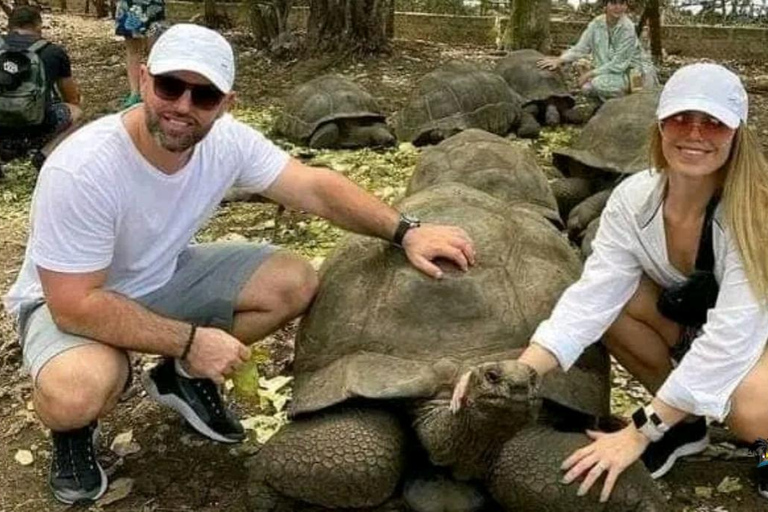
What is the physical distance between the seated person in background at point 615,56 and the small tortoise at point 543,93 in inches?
8.7

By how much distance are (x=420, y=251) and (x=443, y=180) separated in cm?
121

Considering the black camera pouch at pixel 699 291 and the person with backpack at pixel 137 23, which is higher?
the person with backpack at pixel 137 23

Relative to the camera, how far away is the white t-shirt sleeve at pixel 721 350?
2445 mm

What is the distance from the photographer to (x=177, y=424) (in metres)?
3.28

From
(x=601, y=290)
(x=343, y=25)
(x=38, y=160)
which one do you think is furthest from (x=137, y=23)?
(x=601, y=290)

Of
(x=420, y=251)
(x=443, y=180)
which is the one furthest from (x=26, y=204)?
(x=420, y=251)

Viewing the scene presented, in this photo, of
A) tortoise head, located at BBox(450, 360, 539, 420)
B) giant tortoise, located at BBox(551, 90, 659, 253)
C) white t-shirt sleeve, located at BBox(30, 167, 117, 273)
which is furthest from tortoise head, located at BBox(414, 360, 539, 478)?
giant tortoise, located at BBox(551, 90, 659, 253)

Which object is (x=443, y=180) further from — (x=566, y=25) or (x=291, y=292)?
(x=566, y=25)

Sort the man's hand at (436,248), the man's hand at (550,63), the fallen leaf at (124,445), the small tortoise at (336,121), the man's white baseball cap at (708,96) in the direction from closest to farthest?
the man's white baseball cap at (708,96) < the man's hand at (436,248) < the fallen leaf at (124,445) < the small tortoise at (336,121) < the man's hand at (550,63)

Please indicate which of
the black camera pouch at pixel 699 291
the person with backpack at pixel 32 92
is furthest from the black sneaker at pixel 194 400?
the person with backpack at pixel 32 92

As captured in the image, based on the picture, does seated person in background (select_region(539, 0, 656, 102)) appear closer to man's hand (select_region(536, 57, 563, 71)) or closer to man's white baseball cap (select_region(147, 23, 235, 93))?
man's hand (select_region(536, 57, 563, 71))

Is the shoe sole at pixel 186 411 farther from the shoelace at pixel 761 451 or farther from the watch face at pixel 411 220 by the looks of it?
the shoelace at pixel 761 451

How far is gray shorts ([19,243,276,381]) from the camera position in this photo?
2.88 metres

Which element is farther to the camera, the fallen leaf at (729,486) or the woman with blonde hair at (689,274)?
the fallen leaf at (729,486)
